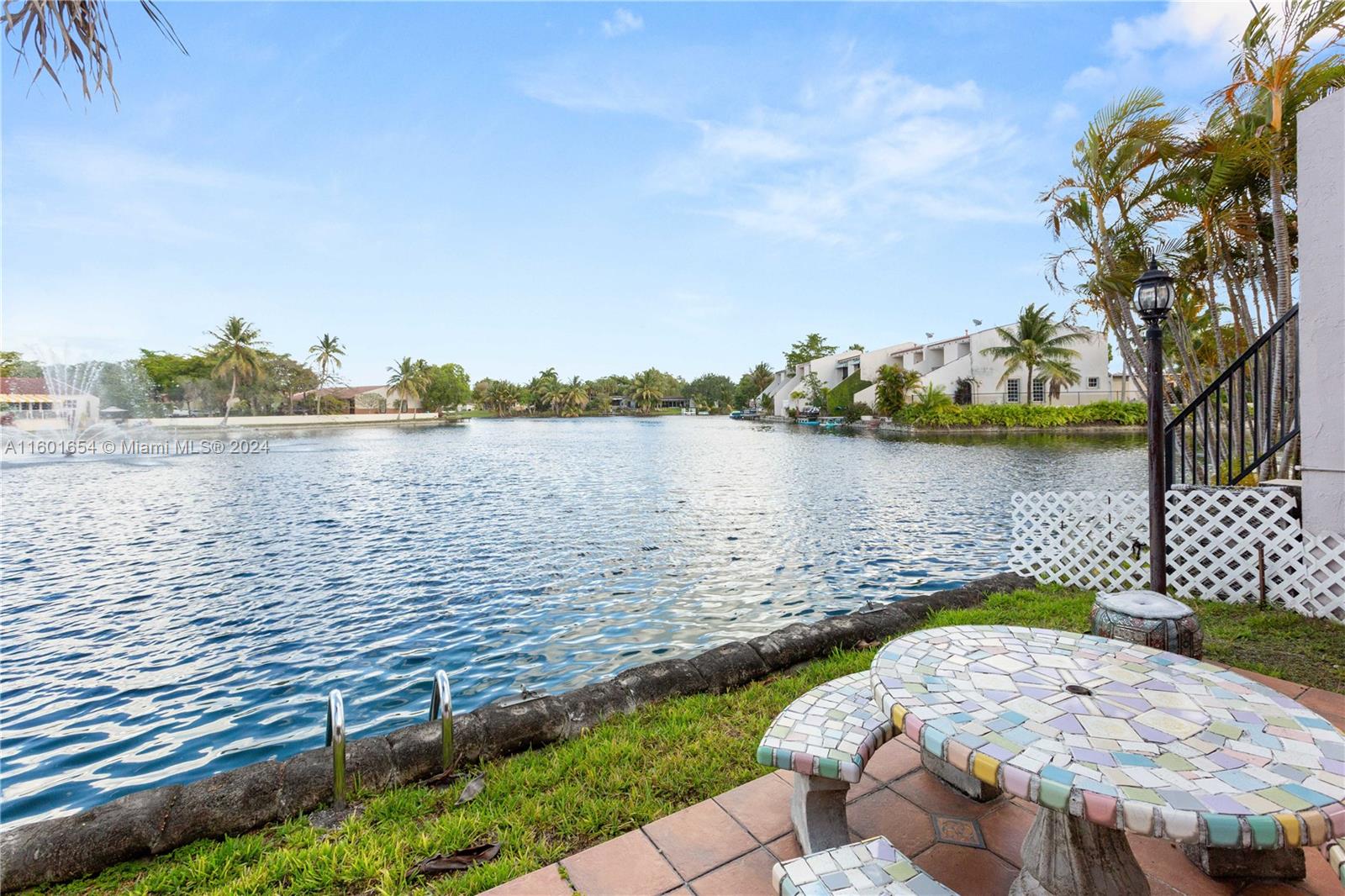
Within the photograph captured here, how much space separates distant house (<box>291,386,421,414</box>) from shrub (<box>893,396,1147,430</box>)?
219 feet

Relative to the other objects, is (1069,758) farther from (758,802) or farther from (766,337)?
(766,337)

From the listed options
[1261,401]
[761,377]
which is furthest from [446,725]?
[761,377]

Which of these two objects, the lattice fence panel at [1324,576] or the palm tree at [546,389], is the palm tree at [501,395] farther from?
the lattice fence panel at [1324,576]

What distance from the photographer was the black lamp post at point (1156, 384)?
13.5ft

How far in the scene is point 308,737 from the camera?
4.15 m

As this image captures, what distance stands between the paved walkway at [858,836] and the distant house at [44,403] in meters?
51.6

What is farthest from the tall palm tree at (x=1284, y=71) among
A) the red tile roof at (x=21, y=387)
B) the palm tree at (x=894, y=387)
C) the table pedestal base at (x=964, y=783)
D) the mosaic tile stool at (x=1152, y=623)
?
the red tile roof at (x=21, y=387)

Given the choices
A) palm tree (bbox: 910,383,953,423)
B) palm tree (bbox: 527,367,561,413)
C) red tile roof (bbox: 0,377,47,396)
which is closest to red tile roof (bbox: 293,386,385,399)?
palm tree (bbox: 527,367,561,413)

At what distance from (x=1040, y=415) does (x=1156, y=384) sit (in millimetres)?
34931

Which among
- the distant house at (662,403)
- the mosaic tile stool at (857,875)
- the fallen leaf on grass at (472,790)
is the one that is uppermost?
the distant house at (662,403)

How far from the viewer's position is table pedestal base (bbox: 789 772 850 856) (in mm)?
2086

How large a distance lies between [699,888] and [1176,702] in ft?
5.35

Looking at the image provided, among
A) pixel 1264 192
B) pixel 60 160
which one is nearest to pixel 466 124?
pixel 60 160

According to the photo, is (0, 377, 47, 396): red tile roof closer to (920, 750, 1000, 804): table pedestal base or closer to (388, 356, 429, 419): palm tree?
(388, 356, 429, 419): palm tree
